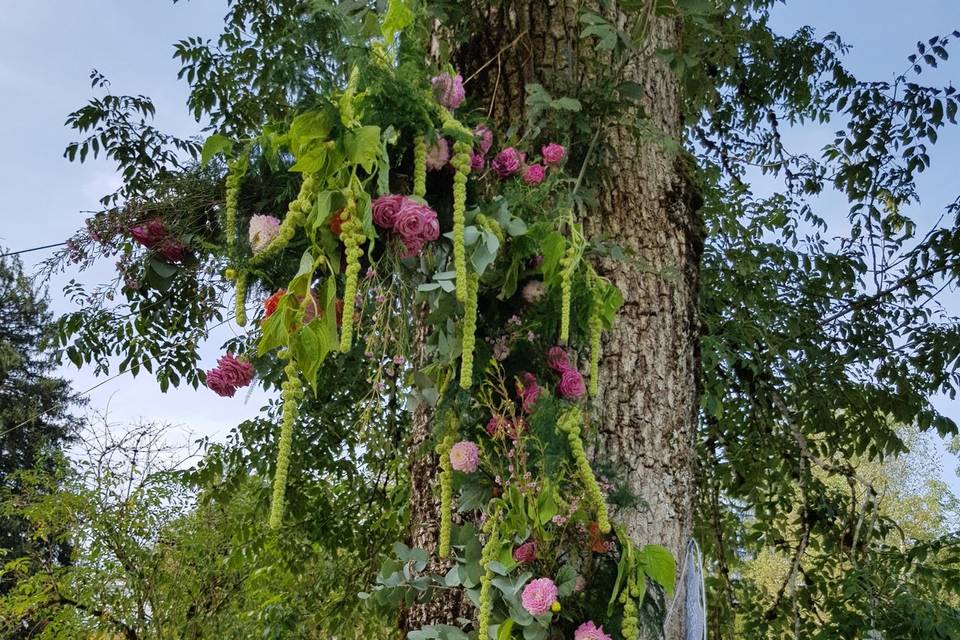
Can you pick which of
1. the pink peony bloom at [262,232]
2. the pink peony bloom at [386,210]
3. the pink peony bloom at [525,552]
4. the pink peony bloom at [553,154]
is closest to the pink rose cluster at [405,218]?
the pink peony bloom at [386,210]

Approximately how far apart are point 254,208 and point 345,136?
1.56 feet

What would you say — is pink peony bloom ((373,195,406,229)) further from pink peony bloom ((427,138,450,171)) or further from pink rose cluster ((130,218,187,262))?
pink rose cluster ((130,218,187,262))

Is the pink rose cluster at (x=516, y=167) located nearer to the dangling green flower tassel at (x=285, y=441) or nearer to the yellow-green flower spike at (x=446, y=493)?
the yellow-green flower spike at (x=446, y=493)

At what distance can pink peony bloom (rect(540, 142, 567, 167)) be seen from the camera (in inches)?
75.0

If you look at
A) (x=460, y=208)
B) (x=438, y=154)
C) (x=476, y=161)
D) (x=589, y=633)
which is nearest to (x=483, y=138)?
(x=476, y=161)

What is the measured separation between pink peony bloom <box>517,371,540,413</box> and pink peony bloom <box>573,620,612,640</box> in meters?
0.40

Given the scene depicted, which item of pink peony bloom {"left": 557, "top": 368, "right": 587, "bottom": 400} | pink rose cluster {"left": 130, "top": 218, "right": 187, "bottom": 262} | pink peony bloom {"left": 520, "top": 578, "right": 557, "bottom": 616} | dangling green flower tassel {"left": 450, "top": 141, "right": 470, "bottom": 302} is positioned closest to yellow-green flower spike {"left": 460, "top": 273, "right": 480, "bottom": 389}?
dangling green flower tassel {"left": 450, "top": 141, "right": 470, "bottom": 302}

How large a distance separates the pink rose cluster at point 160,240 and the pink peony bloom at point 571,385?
0.92 meters

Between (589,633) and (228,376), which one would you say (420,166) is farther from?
(589,633)

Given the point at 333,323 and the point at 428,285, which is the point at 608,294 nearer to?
the point at 428,285

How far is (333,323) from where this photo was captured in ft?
4.68

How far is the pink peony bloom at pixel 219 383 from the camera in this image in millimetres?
1798

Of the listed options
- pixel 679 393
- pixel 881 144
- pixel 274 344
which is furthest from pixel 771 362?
pixel 274 344

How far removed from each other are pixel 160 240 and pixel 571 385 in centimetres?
100
